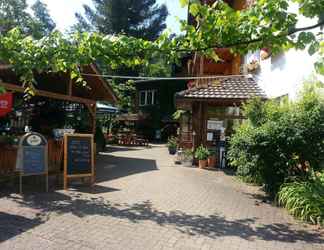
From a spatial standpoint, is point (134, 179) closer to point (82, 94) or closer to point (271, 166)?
point (271, 166)

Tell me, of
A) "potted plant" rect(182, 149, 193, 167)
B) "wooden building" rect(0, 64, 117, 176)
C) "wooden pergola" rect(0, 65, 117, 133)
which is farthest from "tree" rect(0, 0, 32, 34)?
"potted plant" rect(182, 149, 193, 167)

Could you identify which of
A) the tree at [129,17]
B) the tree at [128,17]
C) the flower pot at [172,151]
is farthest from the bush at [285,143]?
the tree at [128,17]

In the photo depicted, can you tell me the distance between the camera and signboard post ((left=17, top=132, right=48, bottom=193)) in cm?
777

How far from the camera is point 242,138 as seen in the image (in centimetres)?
782

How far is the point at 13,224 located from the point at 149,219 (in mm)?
2312

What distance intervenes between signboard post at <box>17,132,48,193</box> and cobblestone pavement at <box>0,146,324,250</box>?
630 millimetres

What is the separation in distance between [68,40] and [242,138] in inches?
179

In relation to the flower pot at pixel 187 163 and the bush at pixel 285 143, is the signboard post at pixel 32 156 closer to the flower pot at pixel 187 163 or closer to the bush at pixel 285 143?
the bush at pixel 285 143

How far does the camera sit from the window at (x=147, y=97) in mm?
31434

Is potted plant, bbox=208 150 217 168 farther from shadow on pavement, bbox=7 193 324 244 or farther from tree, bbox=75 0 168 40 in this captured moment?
tree, bbox=75 0 168 40

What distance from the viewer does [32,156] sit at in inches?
313

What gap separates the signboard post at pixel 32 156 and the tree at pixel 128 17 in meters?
33.2

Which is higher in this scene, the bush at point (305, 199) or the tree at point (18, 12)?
the tree at point (18, 12)

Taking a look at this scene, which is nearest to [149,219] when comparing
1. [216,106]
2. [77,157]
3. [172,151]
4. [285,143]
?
[77,157]
